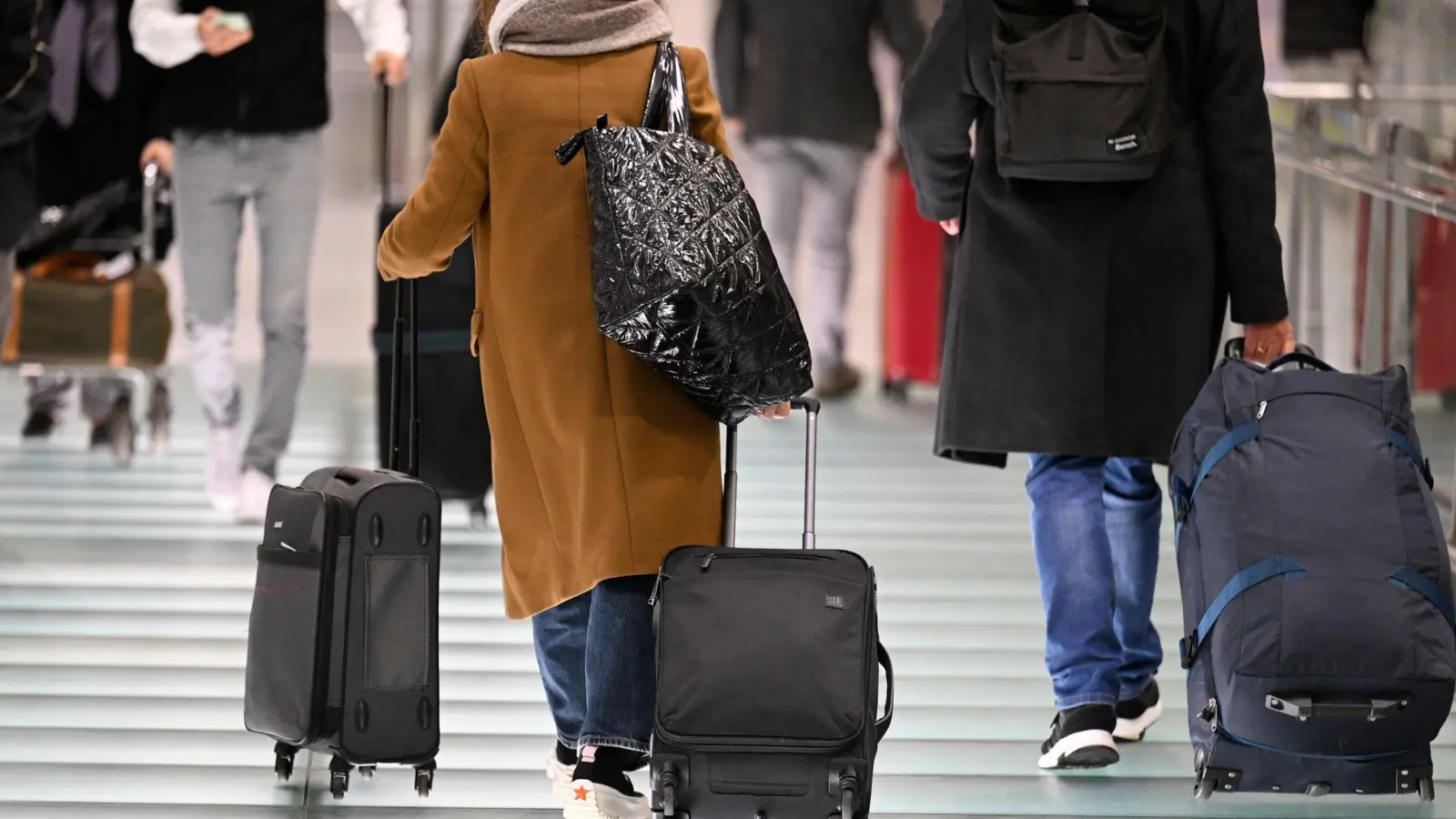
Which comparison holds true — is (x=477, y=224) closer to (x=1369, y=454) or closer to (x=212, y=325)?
(x=1369, y=454)

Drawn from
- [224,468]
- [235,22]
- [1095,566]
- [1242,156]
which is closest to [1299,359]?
[1242,156]

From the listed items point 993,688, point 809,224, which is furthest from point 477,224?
point 809,224

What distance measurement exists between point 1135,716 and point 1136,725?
0.02 metres

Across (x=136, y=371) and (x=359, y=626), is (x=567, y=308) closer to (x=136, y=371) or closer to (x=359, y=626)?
(x=359, y=626)

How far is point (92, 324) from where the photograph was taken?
645 centimetres

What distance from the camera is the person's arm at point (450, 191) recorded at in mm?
2805

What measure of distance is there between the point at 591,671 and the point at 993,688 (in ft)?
Answer: 4.48

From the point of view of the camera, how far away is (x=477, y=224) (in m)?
2.93

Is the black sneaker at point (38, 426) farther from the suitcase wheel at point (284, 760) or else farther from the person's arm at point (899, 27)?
the suitcase wheel at point (284, 760)

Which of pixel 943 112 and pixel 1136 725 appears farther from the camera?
pixel 1136 725

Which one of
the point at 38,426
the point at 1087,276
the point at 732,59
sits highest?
the point at 732,59

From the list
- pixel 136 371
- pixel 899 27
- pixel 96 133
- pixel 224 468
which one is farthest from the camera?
pixel 899 27

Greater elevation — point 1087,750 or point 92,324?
point 92,324

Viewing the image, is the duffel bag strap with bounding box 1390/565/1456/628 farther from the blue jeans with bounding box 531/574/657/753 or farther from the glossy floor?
the blue jeans with bounding box 531/574/657/753
